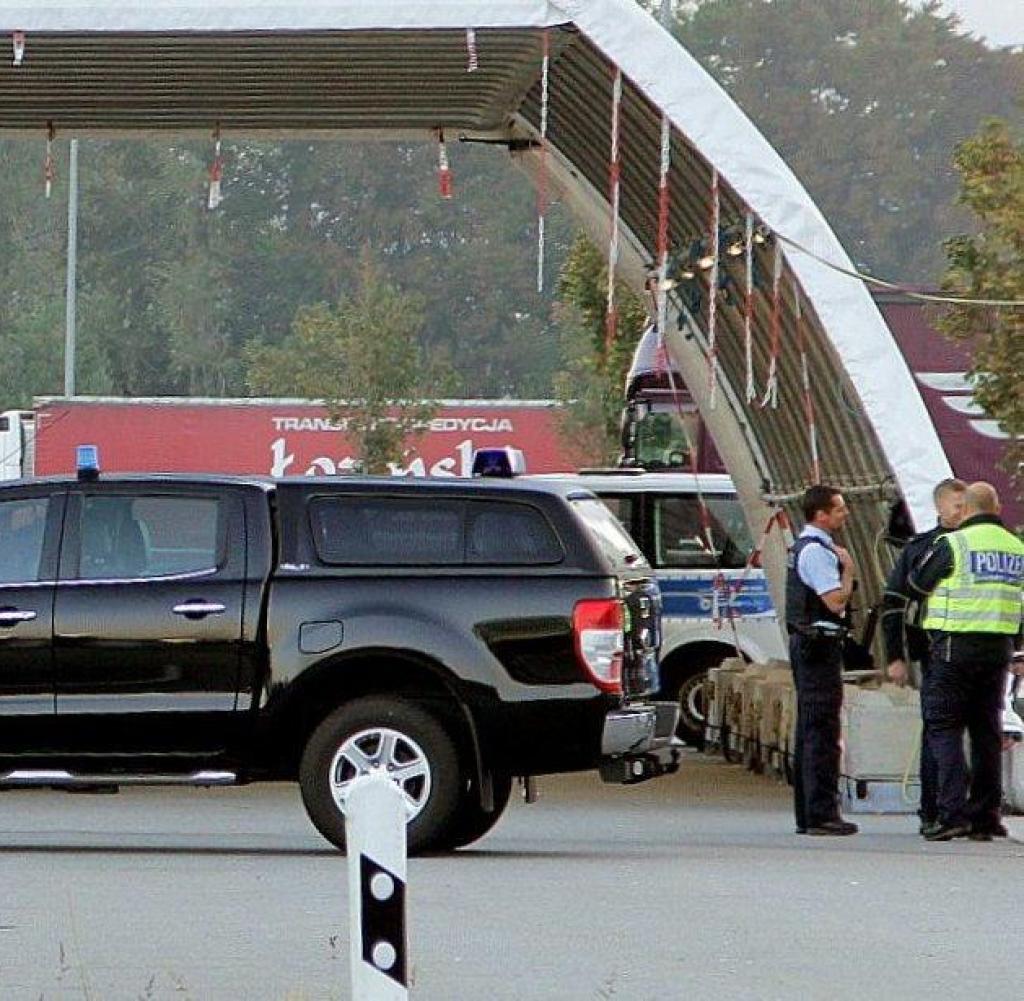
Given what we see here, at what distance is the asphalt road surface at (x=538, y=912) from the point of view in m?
9.68

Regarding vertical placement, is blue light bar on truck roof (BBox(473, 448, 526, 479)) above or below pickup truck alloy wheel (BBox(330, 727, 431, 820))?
above

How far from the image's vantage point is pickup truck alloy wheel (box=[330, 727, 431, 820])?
14.1 m

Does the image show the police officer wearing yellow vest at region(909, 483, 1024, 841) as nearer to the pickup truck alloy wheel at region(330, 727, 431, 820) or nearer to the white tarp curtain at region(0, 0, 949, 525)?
the white tarp curtain at region(0, 0, 949, 525)

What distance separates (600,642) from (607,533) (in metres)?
0.86

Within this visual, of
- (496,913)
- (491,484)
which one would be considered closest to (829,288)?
(491,484)

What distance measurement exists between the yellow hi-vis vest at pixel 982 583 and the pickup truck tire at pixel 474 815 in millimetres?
2475

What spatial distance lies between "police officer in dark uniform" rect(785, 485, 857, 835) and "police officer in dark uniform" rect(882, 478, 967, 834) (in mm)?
319

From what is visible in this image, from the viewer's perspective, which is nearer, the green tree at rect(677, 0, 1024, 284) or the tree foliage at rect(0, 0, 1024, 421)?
the green tree at rect(677, 0, 1024, 284)

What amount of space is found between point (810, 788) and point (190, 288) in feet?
246

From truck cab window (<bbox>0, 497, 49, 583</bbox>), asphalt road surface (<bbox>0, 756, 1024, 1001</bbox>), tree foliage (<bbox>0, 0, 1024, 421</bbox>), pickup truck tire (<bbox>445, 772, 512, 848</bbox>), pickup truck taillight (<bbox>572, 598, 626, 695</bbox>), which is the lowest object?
asphalt road surface (<bbox>0, 756, 1024, 1001</bbox>)

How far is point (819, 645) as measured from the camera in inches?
619

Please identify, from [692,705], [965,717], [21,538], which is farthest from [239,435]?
[21,538]

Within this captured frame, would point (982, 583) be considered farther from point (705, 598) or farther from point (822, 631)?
point (705, 598)

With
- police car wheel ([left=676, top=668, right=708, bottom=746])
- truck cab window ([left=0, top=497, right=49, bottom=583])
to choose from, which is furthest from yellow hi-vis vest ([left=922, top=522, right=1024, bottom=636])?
police car wheel ([left=676, top=668, right=708, bottom=746])
